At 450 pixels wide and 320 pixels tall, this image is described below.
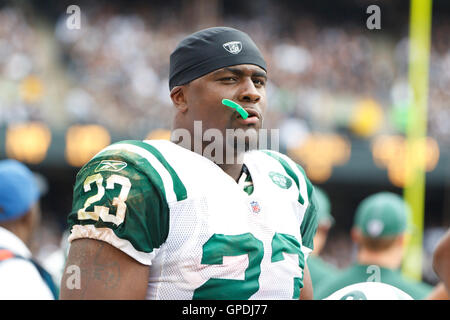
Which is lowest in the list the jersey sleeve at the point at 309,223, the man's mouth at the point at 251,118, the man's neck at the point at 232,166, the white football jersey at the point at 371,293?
the white football jersey at the point at 371,293

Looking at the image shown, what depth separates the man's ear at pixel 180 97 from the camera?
2.16m

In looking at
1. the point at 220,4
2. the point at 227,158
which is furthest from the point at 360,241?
the point at 220,4

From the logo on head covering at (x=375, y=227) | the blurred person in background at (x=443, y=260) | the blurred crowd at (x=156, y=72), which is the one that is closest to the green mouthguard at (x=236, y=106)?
the blurred person in background at (x=443, y=260)

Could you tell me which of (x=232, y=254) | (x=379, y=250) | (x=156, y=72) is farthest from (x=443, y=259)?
(x=156, y=72)

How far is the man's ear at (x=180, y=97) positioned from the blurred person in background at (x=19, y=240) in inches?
33.4

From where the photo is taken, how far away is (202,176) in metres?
1.96

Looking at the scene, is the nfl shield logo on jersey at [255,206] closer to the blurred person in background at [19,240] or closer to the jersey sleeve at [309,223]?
the jersey sleeve at [309,223]

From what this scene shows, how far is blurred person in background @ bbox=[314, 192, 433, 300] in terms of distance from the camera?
355cm

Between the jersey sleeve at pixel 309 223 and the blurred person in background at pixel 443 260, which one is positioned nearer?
the blurred person in background at pixel 443 260

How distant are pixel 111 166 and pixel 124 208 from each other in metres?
0.15

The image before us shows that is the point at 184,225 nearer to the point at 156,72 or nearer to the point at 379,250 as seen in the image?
the point at 379,250

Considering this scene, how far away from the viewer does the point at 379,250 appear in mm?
3729

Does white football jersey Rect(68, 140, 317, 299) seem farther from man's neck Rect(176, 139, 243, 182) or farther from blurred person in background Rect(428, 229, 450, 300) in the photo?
blurred person in background Rect(428, 229, 450, 300)
